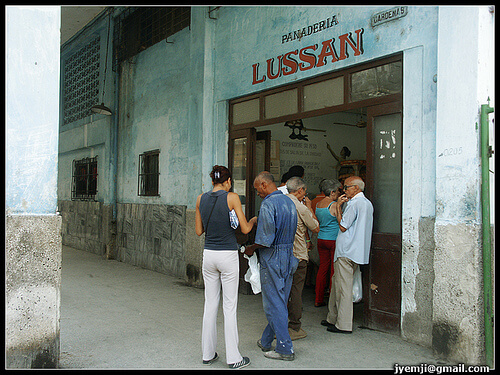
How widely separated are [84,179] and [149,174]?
149 inches

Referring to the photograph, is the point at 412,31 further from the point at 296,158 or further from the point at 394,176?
the point at 296,158

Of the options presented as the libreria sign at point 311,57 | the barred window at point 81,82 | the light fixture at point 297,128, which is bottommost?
the light fixture at point 297,128

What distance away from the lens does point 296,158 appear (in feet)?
32.2

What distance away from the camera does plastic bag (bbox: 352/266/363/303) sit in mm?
5312

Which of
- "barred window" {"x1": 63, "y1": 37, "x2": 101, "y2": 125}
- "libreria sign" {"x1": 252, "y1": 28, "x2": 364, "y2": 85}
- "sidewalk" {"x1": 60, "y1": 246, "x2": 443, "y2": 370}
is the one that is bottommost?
"sidewalk" {"x1": 60, "y1": 246, "x2": 443, "y2": 370}

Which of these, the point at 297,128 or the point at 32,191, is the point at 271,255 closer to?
the point at 32,191

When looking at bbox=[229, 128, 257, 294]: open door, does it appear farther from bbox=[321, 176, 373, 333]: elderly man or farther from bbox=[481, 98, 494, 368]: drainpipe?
bbox=[481, 98, 494, 368]: drainpipe

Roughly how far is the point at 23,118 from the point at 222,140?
167 inches

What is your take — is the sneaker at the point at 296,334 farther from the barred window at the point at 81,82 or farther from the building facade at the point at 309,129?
the barred window at the point at 81,82

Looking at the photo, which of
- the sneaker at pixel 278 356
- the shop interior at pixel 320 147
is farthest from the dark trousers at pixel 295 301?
the shop interior at pixel 320 147

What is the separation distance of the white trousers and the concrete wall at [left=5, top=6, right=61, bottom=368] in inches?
48.6

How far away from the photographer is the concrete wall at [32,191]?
12.0 ft

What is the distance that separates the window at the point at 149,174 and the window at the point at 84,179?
256 centimetres

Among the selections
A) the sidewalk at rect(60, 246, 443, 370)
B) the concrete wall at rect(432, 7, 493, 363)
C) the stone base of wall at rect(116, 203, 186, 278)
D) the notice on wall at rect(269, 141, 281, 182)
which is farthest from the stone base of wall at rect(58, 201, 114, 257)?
the concrete wall at rect(432, 7, 493, 363)
